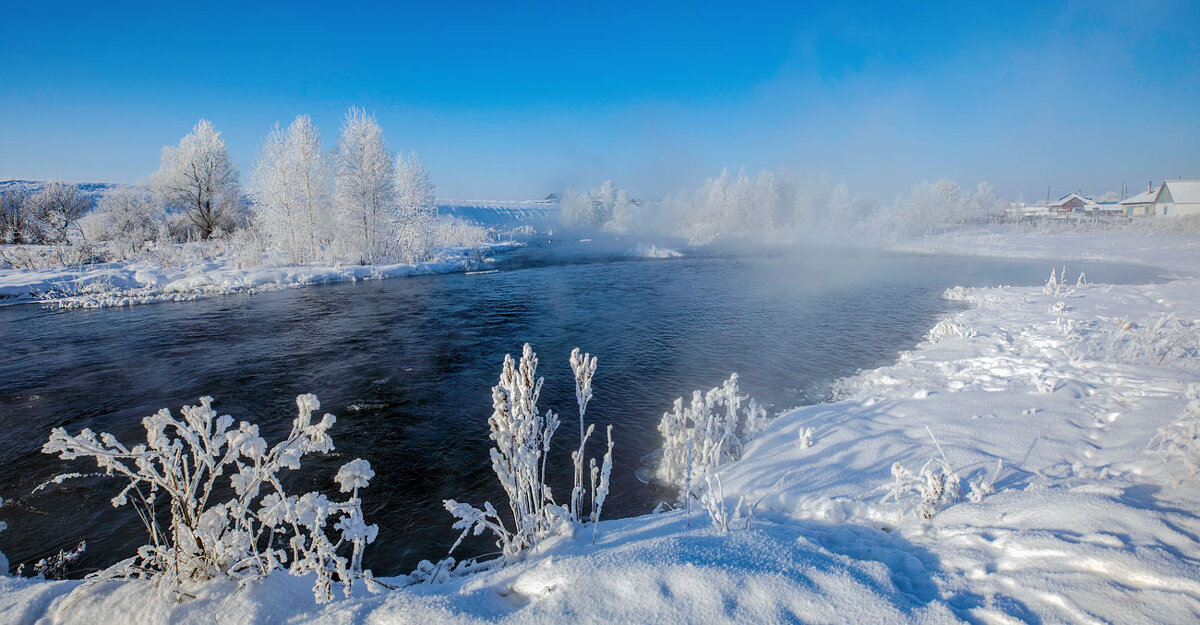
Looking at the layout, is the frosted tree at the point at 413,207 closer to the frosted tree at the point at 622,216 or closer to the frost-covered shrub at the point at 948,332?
the frost-covered shrub at the point at 948,332

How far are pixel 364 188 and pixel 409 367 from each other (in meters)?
25.1

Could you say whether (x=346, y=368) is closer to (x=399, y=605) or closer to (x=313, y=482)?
(x=313, y=482)

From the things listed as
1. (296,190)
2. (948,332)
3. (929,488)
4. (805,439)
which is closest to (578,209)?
(296,190)

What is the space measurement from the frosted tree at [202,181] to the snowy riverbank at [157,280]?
46.3 ft

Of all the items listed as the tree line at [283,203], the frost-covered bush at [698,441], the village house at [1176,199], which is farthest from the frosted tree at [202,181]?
the village house at [1176,199]

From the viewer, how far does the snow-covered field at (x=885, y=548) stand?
2385 millimetres

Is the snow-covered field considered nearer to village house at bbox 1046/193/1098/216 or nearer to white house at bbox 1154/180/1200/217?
white house at bbox 1154/180/1200/217

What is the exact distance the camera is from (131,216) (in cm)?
3759

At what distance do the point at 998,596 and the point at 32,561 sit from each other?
759 centimetres

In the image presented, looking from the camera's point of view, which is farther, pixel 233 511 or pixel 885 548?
pixel 885 548

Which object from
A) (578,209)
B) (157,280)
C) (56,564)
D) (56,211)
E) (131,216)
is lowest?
(56,564)

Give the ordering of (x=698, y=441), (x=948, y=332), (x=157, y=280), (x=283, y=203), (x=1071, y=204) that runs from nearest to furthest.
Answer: (x=698, y=441) → (x=948, y=332) → (x=157, y=280) → (x=283, y=203) → (x=1071, y=204)

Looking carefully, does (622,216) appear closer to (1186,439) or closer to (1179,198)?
(1179,198)

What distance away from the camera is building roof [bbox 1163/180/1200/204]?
48000 millimetres
